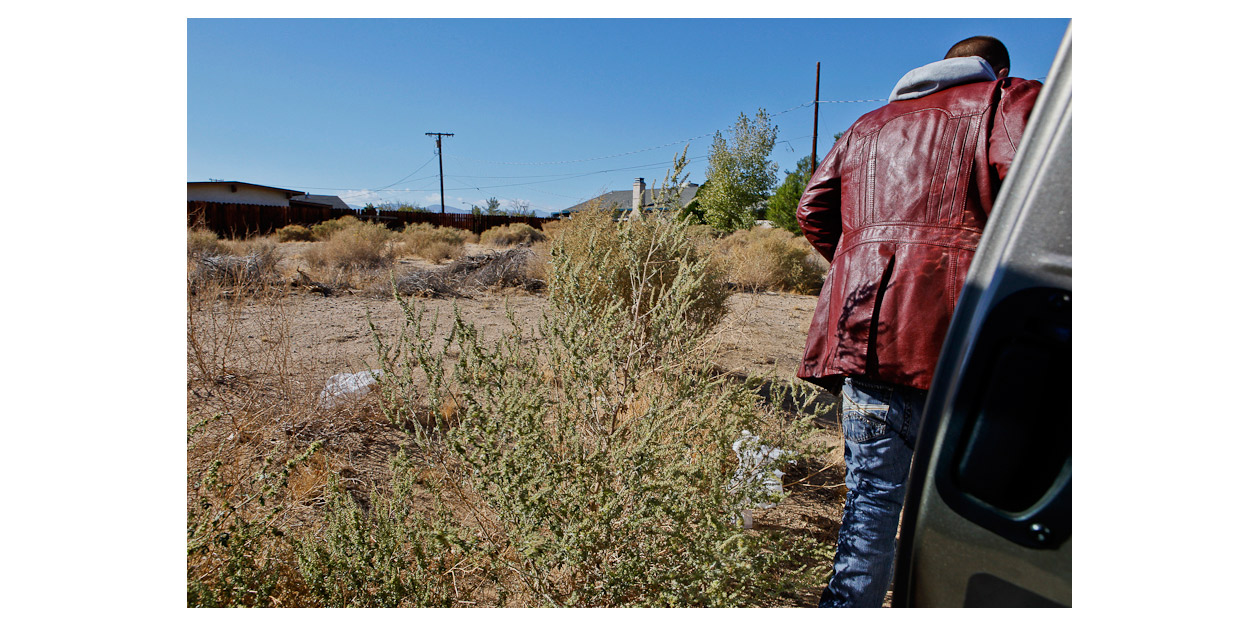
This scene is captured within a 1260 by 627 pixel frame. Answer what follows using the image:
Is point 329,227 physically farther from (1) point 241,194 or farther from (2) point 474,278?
(1) point 241,194

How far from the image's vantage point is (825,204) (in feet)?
5.39

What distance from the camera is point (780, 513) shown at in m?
2.56

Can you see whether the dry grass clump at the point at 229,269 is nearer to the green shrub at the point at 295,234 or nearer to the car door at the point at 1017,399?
the car door at the point at 1017,399

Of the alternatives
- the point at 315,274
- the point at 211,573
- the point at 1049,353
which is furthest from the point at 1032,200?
the point at 315,274

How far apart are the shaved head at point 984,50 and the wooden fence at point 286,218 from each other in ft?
55.3

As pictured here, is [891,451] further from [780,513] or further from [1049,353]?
[780,513]

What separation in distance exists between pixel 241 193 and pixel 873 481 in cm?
4230

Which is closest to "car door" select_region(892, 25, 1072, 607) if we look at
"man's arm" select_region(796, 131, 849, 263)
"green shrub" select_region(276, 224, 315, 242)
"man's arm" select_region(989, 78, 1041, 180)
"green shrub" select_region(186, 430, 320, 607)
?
"man's arm" select_region(989, 78, 1041, 180)

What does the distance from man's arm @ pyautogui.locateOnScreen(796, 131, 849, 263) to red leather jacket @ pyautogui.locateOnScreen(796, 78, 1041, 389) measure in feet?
0.33

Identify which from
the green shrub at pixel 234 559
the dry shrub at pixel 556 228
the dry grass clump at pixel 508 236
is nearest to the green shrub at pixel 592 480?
the green shrub at pixel 234 559

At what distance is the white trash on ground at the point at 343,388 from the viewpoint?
3.11 m

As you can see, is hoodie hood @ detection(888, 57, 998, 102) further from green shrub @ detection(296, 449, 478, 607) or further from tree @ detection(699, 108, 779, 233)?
tree @ detection(699, 108, 779, 233)

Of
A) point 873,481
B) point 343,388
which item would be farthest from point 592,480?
point 343,388

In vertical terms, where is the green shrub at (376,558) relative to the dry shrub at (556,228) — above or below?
below
